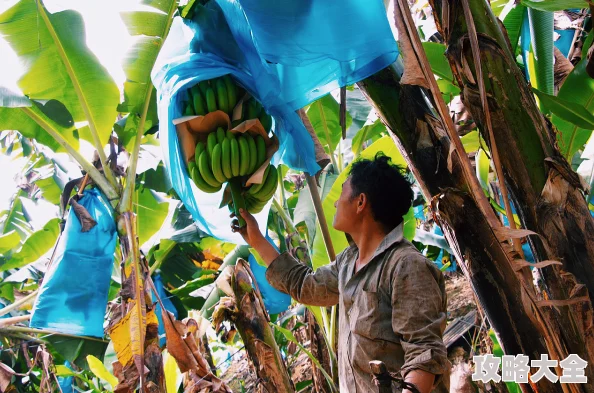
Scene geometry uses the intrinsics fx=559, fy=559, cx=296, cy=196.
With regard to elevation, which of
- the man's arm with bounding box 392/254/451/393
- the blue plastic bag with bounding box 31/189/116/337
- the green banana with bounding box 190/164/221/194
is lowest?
the blue plastic bag with bounding box 31/189/116/337

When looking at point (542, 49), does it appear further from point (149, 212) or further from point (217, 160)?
point (149, 212)

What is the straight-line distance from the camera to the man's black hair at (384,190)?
132cm

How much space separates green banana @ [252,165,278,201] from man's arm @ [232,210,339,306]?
4.8 inches

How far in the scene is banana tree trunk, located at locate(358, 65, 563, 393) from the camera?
962 mm

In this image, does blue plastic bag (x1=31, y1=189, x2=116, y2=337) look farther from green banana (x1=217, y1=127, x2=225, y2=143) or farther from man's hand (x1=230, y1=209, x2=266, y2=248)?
green banana (x1=217, y1=127, x2=225, y2=143)

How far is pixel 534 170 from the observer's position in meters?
1.04

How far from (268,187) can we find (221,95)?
9.3 inches

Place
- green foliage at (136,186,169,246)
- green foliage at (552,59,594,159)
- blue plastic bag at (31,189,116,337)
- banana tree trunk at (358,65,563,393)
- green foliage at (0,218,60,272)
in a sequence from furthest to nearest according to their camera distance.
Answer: green foliage at (0,218,60,272) → green foliage at (136,186,169,246) → blue plastic bag at (31,189,116,337) → green foliage at (552,59,594,159) → banana tree trunk at (358,65,563,393)

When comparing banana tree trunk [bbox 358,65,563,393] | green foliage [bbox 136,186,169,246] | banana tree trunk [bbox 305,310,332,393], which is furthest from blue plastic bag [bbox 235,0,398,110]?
green foliage [bbox 136,186,169,246]

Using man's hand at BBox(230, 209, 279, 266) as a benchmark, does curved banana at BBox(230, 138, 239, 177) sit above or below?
above

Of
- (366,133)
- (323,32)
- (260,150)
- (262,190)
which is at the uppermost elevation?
(323,32)

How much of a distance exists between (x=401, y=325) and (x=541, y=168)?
0.40 m

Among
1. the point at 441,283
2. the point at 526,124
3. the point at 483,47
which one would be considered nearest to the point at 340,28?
the point at 483,47

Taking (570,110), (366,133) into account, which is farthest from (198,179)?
(366,133)
